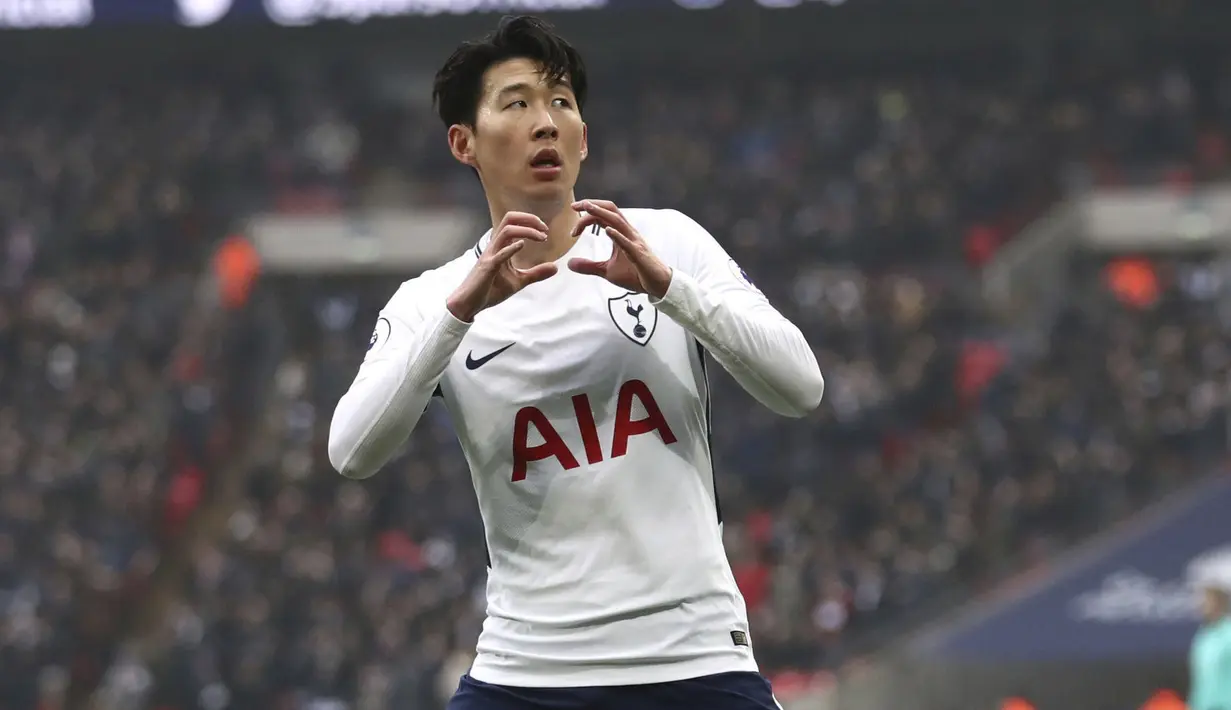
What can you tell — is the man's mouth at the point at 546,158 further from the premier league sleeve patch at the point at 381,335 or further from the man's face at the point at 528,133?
the premier league sleeve patch at the point at 381,335

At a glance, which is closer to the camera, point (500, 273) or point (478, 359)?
point (500, 273)

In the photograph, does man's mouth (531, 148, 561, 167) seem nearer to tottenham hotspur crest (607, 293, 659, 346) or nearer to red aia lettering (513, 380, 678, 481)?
tottenham hotspur crest (607, 293, 659, 346)

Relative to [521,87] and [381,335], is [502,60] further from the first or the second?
[381,335]

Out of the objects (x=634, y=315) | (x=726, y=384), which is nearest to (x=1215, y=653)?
(x=634, y=315)

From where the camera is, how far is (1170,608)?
40.0 feet

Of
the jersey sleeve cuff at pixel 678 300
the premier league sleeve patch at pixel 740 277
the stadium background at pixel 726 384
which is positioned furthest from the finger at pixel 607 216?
the stadium background at pixel 726 384

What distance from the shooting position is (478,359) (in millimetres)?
3432

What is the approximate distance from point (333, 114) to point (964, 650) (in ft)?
49.3

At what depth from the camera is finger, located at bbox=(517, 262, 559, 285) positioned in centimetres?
322

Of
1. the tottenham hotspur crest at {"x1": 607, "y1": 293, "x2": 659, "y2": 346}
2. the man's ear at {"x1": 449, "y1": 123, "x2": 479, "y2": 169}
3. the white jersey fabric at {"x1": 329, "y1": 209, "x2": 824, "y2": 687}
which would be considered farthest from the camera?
Result: the man's ear at {"x1": 449, "y1": 123, "x2": 479, "y2": 169}

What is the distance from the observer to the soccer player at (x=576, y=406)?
3.24m

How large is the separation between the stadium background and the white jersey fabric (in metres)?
9.18

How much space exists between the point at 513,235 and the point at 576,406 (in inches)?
13.5

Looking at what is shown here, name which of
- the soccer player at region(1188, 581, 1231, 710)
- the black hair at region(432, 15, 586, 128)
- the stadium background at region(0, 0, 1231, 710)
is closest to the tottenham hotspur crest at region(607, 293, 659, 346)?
the black hair at region(432, 15, 586, 128)
